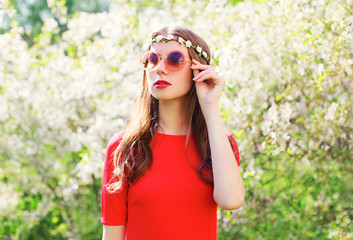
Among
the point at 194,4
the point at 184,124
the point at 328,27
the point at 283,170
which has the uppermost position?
the point at 194,4

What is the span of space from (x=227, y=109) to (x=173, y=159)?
1554 mm

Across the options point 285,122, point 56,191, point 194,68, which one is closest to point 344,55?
point 285,122

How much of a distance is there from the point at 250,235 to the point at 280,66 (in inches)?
63.6

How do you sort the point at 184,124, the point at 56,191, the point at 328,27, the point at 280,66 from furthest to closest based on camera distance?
the point at 56,191, the point at 280,66, the point at 328,27, the point at 184,124

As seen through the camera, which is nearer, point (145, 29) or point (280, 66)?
point (280, 66)

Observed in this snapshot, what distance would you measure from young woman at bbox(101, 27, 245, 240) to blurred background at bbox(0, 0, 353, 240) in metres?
1.27

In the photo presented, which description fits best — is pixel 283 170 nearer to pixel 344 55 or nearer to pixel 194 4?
pixel 344 55

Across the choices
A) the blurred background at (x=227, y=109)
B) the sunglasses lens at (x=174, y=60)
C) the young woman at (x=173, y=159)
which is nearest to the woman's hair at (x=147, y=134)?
the young woman at (x=173, y=159)

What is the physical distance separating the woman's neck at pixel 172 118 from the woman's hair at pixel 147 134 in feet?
0.11

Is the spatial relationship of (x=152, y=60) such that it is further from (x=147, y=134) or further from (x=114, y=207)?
(x=114, y=207)

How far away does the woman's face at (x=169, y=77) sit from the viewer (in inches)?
76.1

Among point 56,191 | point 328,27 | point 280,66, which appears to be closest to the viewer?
point 328,27

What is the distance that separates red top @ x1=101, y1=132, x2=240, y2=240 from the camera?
5.92 feet

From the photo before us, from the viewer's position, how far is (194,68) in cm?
198
